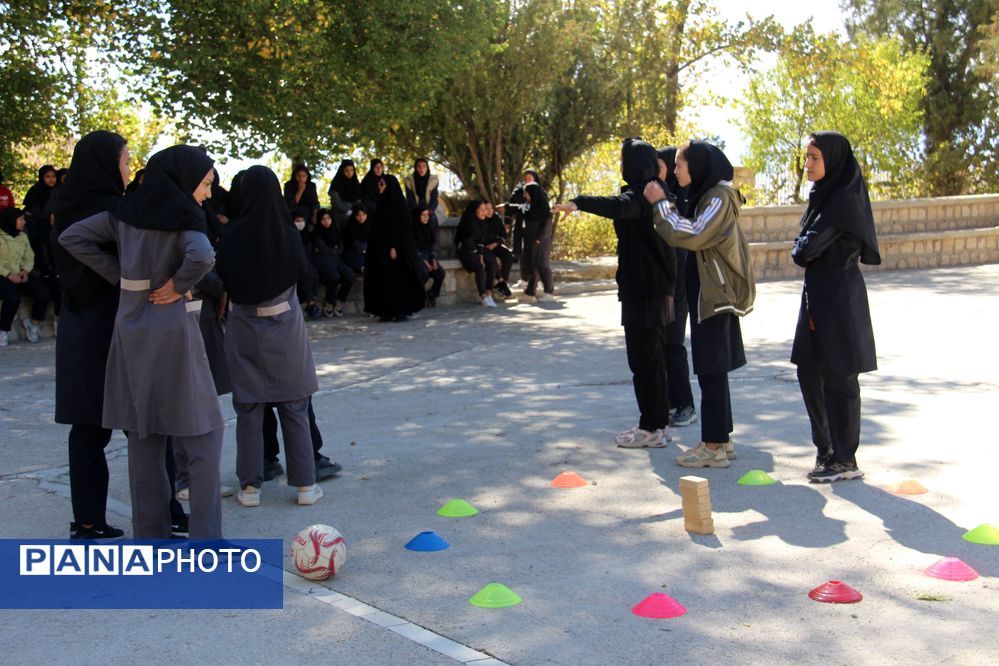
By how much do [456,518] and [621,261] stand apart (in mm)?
2208

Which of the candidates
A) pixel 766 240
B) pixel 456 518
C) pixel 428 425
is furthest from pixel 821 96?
pixel 456 518

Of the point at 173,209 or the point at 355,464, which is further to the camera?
the point at 355,464

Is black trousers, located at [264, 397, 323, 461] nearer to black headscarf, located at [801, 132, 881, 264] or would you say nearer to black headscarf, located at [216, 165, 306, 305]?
black headscarf, located at [216, 165, 306, 305]

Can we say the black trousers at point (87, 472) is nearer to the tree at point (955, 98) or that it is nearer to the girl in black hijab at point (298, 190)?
the girl in black hijab at point (298, 190)

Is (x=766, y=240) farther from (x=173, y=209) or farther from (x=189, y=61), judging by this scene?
(x=173, y=209)

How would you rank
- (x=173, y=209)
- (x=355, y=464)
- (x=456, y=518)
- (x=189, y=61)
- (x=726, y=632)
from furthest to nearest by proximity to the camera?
1. (x=189, y=61)
2. (x=355, y=464)
3. (x=456, y=518)
4. (x=173, y=209)
5. (x=726, y=632)

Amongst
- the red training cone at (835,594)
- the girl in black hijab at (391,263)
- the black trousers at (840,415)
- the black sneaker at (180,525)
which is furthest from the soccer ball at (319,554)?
the girl in black hijab at (391,263)

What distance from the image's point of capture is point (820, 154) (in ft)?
20.4

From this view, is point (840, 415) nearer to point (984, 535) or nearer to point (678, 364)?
point (984, 535)

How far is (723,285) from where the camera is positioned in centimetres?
667

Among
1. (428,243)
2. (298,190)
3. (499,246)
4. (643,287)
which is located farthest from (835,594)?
(499,246)

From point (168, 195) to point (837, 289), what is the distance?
3497 mm

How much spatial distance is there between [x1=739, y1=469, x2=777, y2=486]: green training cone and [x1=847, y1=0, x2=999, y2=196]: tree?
27607 mm

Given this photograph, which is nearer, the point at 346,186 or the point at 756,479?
the point at 756,479
